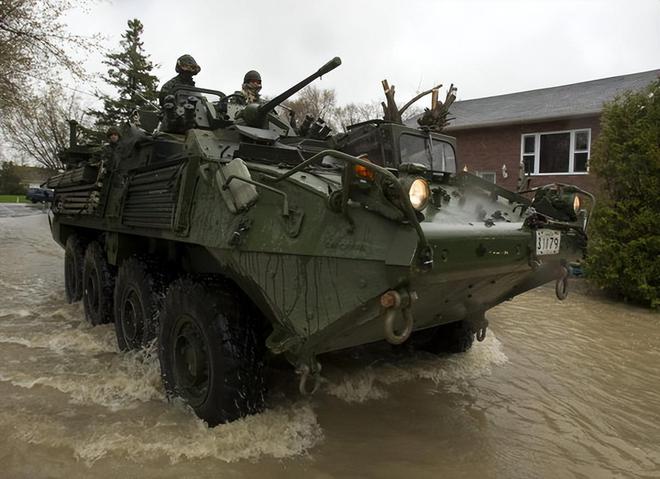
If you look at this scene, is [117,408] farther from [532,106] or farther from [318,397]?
[532,106]

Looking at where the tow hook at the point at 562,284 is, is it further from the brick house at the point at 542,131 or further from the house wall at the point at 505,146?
the house wall at the point at 505,146

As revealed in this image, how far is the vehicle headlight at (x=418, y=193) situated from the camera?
98.2 inches

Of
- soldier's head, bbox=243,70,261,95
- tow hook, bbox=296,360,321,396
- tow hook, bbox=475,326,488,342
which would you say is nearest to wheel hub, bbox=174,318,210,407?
tow hook, bbox=296,360,321,396

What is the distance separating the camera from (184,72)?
6.02 meters

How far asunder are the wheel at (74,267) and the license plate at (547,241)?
589 cm

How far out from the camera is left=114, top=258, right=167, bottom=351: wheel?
459cm

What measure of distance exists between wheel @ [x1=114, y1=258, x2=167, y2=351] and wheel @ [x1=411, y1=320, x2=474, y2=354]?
2439 millimetres

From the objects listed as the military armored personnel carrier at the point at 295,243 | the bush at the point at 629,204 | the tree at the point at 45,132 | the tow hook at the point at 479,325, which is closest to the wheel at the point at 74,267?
the military armored personnel carrier at the point at 295,243

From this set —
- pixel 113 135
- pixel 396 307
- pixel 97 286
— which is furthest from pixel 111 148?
pixel 396 307

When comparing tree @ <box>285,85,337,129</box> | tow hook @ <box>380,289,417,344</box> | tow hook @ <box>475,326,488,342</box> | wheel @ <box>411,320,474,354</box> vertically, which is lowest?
wheel @ <box>411,320,474,354</box>

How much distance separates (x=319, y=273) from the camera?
2.81 m

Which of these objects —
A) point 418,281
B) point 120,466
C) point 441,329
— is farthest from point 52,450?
point 441,329

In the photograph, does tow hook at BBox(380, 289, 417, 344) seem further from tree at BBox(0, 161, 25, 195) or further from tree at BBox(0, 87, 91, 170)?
tree at BBox(0, 161, 25, 195)

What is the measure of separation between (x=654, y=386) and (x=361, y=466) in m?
3.21
